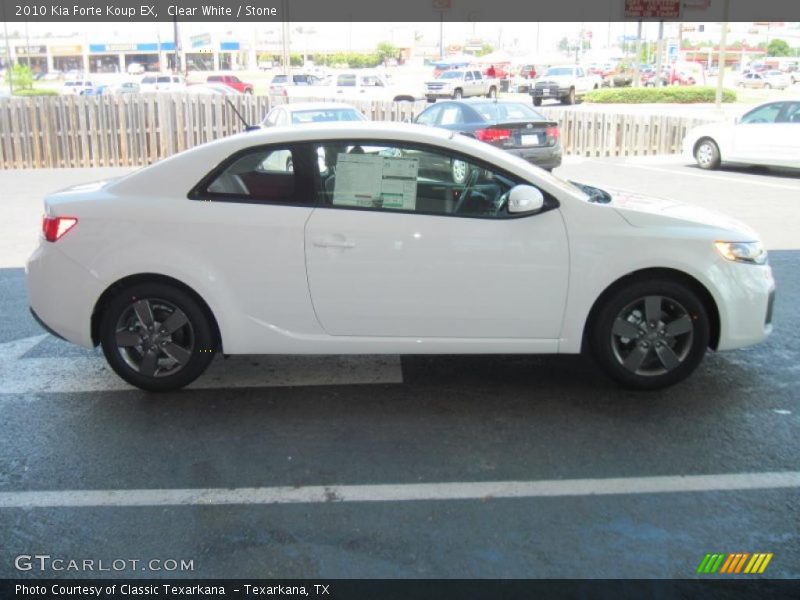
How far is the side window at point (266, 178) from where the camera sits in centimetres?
466

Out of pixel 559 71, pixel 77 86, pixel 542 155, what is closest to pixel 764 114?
pixel 542 155

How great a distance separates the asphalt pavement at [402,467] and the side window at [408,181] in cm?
115

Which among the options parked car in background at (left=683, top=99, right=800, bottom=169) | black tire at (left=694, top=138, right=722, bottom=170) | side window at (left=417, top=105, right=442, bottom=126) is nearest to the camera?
parked car in background at (left=683, top=99, right=800, bottom=169)

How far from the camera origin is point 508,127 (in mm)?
14047

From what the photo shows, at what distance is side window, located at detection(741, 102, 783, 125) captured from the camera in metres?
15.2

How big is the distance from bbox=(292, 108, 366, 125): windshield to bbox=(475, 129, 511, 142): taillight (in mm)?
2188

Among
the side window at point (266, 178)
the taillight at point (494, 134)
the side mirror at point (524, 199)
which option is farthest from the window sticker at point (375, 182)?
the taillight at point (494, 134)

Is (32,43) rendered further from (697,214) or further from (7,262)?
(697,214)

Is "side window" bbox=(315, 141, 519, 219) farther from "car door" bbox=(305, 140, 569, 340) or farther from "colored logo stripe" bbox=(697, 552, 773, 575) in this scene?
"colored logo stripe" bbox=(697, 552, 773, 575)

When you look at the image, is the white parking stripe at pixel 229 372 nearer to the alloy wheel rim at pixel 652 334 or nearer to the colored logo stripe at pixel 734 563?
the alloy wheel rim at pixel 652 334

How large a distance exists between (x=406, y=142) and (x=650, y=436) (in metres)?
2.16

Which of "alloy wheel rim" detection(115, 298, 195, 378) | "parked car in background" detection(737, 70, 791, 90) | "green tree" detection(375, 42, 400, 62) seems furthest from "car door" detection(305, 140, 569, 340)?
"green tree" detection(375, 42, 400, 62)

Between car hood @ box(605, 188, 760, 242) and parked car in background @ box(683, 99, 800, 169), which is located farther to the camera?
parked car in background @ box(683, 99, 800, 169)
